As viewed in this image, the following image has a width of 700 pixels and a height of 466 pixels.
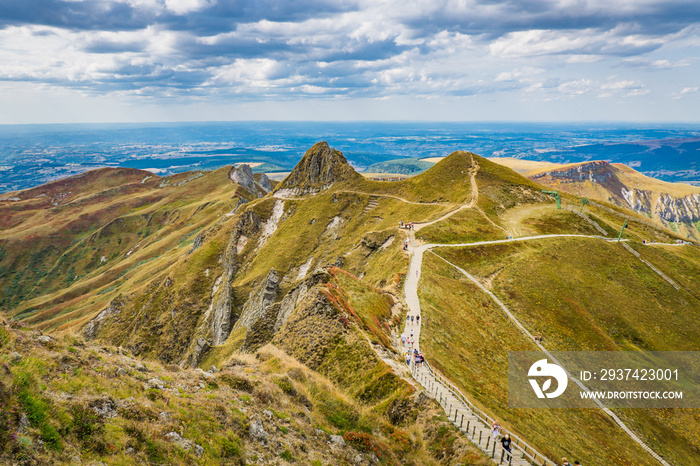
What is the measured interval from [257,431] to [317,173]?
440 feet

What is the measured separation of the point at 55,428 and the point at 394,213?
334 feet

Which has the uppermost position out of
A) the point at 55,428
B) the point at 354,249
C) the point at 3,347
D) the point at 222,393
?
the point at 3,347

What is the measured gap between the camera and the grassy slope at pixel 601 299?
49781 millimetres

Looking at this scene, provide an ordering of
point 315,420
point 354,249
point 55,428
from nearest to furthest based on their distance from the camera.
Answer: point 55,428
point 315,420
point 354,249

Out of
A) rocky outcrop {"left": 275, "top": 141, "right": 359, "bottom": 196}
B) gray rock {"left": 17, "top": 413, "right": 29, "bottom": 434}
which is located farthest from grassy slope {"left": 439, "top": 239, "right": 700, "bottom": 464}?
rocky outcrop {"left": 275, "top": 141, "right": 359, "bottom": 196}

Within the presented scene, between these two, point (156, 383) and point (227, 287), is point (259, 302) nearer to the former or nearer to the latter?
point (227, 287)

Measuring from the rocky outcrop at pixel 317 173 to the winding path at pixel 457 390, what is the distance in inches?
2698

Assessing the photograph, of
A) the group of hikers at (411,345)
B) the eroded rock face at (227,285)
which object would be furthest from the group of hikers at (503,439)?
the eroded rock face at (227,285)

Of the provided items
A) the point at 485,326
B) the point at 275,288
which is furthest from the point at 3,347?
the point at 275,288

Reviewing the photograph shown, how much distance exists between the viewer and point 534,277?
222ft

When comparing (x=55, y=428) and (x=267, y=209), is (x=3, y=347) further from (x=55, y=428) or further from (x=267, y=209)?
(x=267, y=209)

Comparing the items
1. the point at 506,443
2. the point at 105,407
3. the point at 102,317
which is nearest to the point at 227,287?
the point at 102,317

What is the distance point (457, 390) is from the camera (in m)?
29.8

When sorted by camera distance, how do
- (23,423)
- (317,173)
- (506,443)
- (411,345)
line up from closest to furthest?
(23,423) → (506,443) → (411,345) → (317,173)
